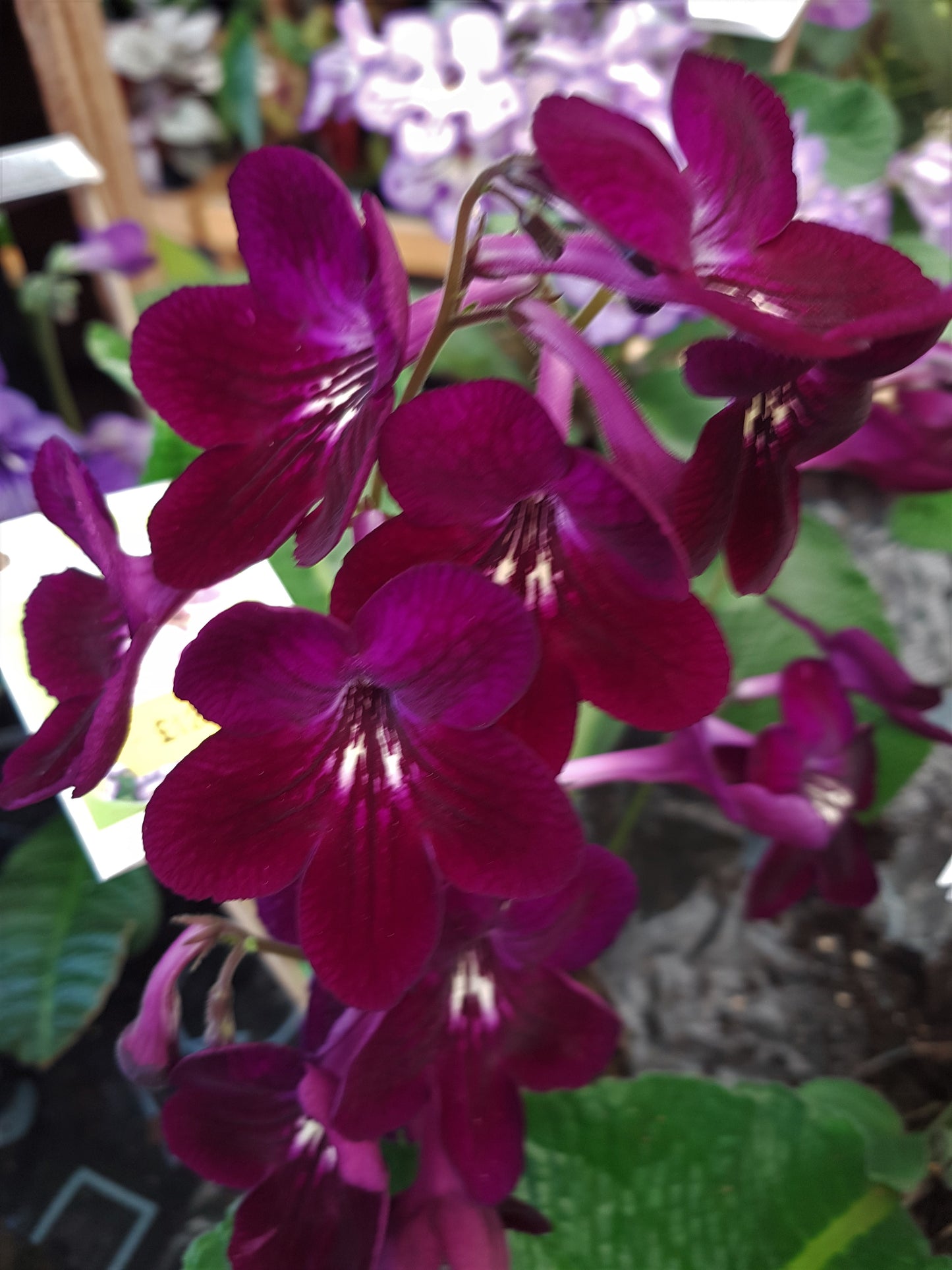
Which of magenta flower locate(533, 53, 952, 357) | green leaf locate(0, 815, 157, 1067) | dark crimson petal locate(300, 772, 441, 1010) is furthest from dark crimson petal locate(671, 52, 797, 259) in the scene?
green leaf locate(0, 815, 157, 1067)

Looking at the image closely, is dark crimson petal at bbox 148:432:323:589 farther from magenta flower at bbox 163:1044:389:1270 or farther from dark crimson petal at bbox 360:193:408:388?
magenta flower at bbox 163:1044:389:1270

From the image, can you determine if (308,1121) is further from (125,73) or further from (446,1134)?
(125,73)

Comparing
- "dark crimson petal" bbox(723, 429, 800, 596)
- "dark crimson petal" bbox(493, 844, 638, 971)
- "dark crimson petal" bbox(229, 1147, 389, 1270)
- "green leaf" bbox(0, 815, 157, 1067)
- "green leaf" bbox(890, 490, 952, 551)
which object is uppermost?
"dark crimson petal" bbox(723, 429, 800, 596)

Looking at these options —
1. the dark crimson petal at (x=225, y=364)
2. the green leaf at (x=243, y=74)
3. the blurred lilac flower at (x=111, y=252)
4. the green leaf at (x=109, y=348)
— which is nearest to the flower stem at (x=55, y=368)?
the blurred lilac flower at (x=111, y=252)

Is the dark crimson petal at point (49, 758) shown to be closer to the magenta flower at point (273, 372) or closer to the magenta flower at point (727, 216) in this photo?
the magenta flower at point (273, 372)

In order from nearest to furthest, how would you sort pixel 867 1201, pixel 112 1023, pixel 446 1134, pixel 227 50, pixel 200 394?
1. pixel 200 394
2. pixel 446 1134
3. pixel 867 1201
4. pixel 112 1023
5. pixel 227 50

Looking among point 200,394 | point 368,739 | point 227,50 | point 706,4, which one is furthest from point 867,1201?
point 227,50

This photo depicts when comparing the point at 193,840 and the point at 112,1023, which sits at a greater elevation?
the point at 193,840
